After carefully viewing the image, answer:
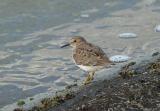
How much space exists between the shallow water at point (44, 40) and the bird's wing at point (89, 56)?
1.35 meters

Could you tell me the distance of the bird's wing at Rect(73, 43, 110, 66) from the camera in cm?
728

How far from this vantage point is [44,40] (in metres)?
11.6

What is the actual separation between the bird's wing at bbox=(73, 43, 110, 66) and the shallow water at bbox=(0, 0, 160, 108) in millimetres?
1347

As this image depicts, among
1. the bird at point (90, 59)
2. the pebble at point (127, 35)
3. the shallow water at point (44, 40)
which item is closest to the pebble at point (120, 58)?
the shallow water at point (44, 40)

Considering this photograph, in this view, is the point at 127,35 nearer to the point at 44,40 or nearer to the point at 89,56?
the point at 44,40

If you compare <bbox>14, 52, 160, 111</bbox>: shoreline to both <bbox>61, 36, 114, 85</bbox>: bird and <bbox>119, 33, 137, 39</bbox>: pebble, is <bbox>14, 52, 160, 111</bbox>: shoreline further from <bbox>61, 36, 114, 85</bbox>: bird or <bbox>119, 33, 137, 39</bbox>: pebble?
<bbox>119, 33, 137, 39</bbox>: pebble

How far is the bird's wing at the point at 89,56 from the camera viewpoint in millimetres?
7277

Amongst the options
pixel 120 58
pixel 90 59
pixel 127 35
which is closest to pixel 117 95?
pixel 90 59

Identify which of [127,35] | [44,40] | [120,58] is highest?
[44,40]

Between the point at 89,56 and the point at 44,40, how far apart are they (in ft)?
14.1

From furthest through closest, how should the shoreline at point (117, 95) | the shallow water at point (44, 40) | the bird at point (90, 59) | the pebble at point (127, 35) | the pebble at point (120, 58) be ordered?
the pebble at point (127, 35) → the pebble at point (120, 58) → the shallow water at point (44, 40) → the bird at point (90, 59) → the shoreline at point (117, 95)

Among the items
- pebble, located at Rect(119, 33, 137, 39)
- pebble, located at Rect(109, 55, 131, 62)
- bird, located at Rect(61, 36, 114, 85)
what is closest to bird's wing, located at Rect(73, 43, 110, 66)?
bird, located at Rect(61, 36, 114, 85)

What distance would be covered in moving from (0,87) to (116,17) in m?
4.73

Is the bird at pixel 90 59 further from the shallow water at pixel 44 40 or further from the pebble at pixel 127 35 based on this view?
the pebble at pixel 127 35
